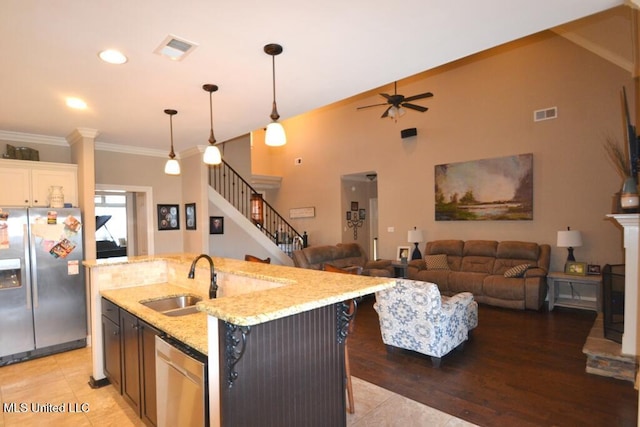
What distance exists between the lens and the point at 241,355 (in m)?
1.36

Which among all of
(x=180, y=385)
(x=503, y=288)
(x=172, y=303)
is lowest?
(x=503, y=288)

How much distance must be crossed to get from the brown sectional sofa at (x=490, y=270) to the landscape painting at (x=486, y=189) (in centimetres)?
57

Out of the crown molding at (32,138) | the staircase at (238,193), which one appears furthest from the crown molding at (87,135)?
the staircase at (238,193)

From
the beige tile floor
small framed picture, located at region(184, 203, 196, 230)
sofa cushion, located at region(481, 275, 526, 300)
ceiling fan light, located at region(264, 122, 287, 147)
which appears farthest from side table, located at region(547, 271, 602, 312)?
small framed picture, located at region(184, 203, 196, 230)

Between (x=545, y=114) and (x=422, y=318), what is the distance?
465cm

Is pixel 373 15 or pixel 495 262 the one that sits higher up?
pixel 373 15

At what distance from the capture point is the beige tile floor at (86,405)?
250cm

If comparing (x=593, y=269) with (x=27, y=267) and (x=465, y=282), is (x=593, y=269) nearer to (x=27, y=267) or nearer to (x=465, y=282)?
(x=465, y=282)

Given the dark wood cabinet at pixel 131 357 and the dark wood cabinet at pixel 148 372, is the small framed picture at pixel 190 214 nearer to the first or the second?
the dark wood cabinet at pixel 131 357

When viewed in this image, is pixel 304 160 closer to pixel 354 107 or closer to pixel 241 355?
pixel 354 107

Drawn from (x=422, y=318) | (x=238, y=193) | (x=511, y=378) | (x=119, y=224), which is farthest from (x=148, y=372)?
(x=238, y=193)

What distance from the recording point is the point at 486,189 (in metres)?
6.35

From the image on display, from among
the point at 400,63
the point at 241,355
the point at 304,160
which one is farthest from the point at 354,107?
the point at 241,355

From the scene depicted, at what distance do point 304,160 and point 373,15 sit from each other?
775cm
